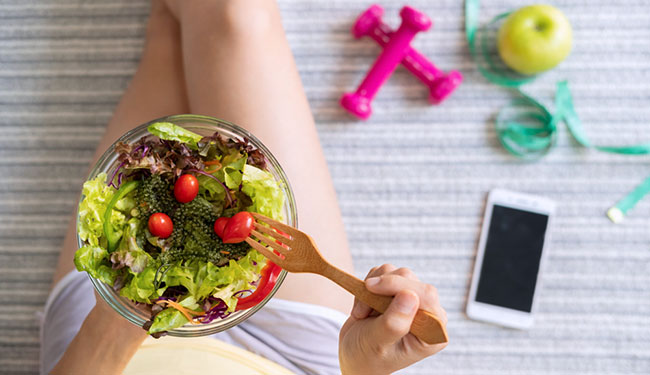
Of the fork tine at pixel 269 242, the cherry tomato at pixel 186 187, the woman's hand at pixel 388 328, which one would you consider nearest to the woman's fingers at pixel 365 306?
the woman's hand at pixel 388 328

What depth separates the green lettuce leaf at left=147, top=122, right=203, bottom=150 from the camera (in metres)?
0.55

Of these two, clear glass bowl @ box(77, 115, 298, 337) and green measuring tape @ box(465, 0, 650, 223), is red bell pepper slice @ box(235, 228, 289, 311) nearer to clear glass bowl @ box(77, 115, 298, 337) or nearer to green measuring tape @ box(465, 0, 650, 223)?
clear glass bowl @ box(77, 115, 298, 337)

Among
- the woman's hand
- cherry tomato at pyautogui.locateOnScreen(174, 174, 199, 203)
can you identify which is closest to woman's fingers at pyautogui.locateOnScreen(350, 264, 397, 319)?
the woman's hand

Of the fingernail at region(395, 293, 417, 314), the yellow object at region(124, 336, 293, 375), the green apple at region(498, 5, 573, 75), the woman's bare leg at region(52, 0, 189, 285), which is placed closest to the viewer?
the fingernail at region(395, 293, 417, 314)

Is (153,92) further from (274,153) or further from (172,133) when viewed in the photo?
(172,133)

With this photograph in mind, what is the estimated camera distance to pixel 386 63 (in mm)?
1030

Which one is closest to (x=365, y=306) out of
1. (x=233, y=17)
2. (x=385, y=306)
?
(x=385, y=306)

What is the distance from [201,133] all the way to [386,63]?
0.51 metres

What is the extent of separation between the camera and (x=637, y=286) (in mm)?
1066

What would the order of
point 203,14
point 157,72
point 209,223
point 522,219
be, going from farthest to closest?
point 522,219 < point 157,72 < point 203,14 < point 209,223

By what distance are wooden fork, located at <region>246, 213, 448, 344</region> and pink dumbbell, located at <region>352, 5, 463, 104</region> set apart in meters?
0.61

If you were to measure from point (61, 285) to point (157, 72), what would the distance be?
39 centimetres

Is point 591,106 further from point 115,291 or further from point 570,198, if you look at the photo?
point 115,291

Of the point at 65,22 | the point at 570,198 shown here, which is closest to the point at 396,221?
the point at 570,198
